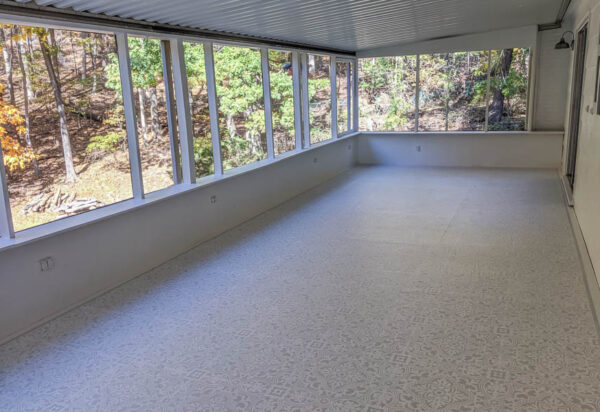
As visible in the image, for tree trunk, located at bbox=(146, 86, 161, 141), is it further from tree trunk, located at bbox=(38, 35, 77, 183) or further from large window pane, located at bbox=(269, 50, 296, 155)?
large window pane, located at bbox=(269, 50, 296, 155)

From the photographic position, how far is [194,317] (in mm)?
3717

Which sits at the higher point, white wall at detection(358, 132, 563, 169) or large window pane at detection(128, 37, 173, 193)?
large window pane at detection(128, 37, 173, 193)

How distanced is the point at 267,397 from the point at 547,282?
A: 270 cm

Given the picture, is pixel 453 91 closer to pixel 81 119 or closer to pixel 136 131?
pixel 136 131

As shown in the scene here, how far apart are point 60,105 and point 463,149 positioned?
26.7ft

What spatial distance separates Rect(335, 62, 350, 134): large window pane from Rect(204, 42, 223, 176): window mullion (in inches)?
176

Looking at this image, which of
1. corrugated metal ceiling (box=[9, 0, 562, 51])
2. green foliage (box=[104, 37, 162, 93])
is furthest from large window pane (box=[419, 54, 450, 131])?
green foliage (box=[104, 37, 162, 93])

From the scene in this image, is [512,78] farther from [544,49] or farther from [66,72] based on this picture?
[66,72]

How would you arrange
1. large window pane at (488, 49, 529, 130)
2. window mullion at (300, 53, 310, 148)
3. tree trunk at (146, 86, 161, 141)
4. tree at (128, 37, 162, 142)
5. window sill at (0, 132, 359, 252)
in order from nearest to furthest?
window sill at (0, 132, 359, 252)
tree at (128, 37, 162, 142)
tree trunk at (146, 86, 161, 141)
window mullion at (300, 53, 310, 148)
large window pane at (488, 49, 529, 130)

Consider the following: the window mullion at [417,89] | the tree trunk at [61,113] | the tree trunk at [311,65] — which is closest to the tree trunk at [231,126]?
the tree trunk at [61,113]

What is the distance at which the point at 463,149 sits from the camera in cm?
1005

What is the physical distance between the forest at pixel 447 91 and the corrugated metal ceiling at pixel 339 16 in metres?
0.75

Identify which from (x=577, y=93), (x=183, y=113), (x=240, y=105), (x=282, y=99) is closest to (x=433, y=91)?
(x=577, y=93)

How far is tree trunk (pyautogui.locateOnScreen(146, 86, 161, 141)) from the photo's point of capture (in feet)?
16.3
